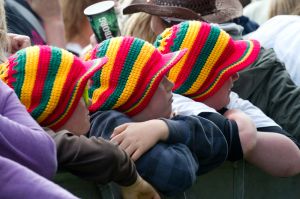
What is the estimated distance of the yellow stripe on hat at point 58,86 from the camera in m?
2.68

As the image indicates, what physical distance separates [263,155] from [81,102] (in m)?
0.73

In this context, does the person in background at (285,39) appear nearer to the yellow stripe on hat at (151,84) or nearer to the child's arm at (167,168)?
the yellow stripe on hat at (151,84)

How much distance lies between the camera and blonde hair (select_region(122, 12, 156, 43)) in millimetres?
4188

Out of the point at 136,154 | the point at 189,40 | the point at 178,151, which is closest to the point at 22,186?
the point at 136,154

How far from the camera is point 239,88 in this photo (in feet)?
11.8

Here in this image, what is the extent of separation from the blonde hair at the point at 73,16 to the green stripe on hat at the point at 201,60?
8.50 ft

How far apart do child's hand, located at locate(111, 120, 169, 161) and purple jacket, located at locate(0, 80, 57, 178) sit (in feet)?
1.44

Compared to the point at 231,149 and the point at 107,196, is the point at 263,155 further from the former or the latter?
the point at 107,196

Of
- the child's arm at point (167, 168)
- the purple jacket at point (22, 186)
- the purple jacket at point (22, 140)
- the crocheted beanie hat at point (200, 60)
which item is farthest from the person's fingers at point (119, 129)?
the purple jacket at point (22, 186)

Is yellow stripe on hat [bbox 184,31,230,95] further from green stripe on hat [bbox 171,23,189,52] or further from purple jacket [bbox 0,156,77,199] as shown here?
purple jacket [bbox 0,156,77,199]

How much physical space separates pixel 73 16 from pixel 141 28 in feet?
5.53

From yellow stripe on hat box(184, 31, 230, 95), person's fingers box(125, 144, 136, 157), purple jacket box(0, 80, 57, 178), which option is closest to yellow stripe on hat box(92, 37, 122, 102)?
person's fingers box(125, 144, 136, 157)

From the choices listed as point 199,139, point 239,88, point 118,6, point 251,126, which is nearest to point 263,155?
point 251,126

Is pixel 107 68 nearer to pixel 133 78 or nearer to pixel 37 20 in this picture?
pixel 133 78
